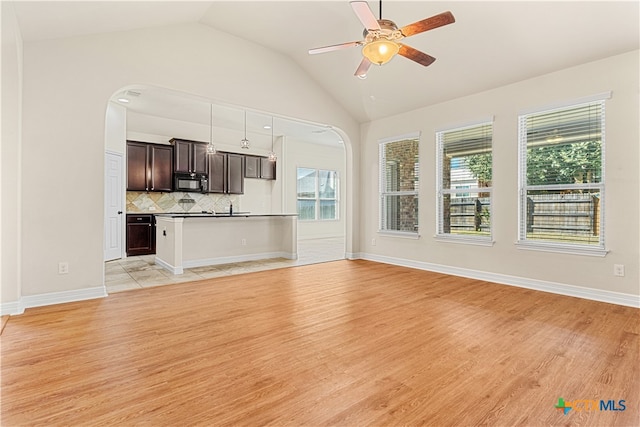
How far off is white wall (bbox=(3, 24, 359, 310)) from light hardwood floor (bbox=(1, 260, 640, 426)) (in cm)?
57

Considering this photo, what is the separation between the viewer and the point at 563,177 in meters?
4.06

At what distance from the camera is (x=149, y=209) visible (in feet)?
24.3

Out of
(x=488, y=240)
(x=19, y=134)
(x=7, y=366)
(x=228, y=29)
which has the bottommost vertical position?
(x=7, y=366)

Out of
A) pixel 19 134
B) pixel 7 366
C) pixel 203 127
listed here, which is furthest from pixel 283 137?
pixel 7 366

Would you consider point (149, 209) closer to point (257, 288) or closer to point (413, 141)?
point (257, 288)

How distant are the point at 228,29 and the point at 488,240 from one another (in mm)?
4965

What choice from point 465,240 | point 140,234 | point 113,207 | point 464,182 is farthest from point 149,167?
point 465,240

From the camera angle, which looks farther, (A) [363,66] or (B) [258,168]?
(B) [258,168]

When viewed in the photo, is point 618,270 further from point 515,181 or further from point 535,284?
point 515,181

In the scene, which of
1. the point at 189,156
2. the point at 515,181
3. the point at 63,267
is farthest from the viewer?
the point at 189,156

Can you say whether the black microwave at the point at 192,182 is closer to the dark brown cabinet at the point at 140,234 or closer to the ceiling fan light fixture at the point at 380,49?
the dark brown cabinet at the point at 140,234

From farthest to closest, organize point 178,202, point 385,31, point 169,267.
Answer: point 178,202 → point 169,267 → point 385,31

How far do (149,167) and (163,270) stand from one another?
2.93 metres

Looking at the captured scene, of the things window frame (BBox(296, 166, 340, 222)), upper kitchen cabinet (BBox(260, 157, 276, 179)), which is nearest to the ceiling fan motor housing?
upper kitchen cabinet (BBox(260, 157, 276, 179))
